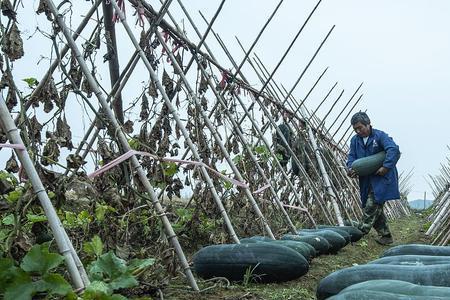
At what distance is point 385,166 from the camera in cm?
725

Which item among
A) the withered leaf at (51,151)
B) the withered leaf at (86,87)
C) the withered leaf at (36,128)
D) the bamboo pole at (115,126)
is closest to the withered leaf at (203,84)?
the withered leaf at (86,87)

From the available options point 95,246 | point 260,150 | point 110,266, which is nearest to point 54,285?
point 110,266

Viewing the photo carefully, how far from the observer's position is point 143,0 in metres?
4.60

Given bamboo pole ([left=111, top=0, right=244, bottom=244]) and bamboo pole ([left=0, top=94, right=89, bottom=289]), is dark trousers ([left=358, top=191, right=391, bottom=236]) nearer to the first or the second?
bamboo pole ([left=111, top=0, right=244, bottom=244])

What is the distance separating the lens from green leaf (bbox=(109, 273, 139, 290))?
2602 mm

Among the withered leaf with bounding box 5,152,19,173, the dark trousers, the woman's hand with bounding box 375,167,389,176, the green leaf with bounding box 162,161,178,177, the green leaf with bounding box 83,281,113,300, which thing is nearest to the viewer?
the green leaf with bounding box 83,281,113,300

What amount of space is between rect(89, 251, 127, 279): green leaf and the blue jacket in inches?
202

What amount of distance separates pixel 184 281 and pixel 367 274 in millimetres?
1352

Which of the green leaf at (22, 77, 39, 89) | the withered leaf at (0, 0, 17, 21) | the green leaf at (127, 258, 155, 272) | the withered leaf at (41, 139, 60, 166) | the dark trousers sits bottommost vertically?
the dark trousers

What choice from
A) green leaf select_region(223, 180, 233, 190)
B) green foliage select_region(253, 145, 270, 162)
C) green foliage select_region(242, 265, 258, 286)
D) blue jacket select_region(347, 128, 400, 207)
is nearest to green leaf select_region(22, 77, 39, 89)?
green foliage select_region(242, 265, 258, 286)

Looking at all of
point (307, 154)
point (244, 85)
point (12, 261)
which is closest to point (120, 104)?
point (12, 261)

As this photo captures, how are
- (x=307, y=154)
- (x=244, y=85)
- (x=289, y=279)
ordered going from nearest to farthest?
1. (x=289, y=279)
2. (x=244, y=85)
3. (x=307, y=154)

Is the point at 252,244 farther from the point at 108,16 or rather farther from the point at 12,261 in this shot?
the point at 12,261

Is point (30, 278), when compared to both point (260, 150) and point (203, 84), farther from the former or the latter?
point (260, 150)
